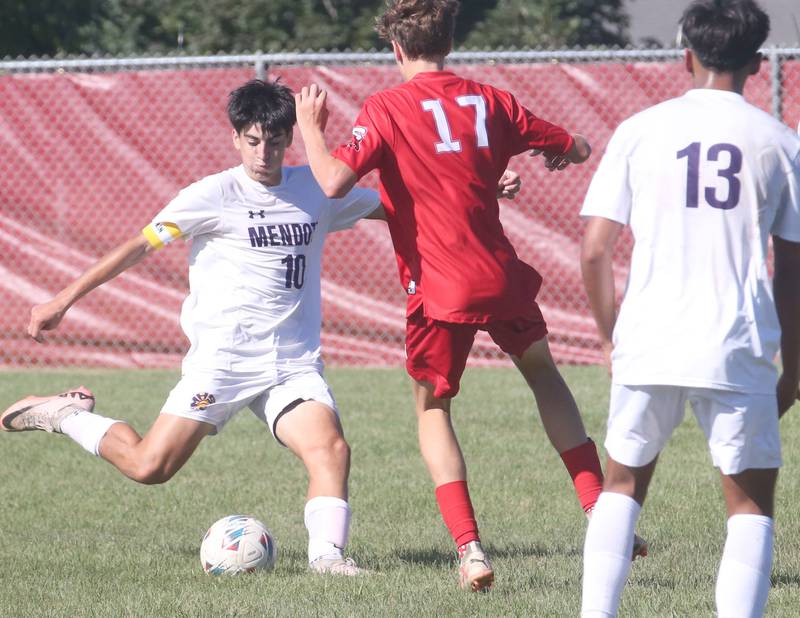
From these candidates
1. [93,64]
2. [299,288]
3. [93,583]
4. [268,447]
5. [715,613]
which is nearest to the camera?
[715,613]

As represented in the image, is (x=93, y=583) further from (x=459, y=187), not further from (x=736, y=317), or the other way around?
(x=736, y=317)

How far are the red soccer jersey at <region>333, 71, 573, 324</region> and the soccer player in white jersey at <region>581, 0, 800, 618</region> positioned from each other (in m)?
1.19

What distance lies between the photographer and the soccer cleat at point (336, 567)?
5434 millimetres

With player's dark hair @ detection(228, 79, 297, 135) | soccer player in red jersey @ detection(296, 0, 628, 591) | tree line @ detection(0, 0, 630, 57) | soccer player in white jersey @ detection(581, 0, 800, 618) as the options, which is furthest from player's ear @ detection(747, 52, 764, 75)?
tree line @ detection(0, 0, 630, 57)

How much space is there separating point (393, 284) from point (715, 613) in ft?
25.3

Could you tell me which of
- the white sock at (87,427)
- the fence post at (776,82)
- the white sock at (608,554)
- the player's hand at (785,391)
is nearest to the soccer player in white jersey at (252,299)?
the white sock at (87,427)

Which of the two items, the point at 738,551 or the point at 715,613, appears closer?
the point at 738,551

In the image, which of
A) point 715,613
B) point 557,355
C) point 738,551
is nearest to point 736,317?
point 738,551

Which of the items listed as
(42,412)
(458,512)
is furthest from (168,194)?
(458,512)

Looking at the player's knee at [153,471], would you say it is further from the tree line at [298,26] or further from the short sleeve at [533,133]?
the tree line at [298,26]

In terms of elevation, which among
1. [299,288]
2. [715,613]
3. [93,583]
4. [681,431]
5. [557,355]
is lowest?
[557,355]

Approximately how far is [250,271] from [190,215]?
1.11 ft

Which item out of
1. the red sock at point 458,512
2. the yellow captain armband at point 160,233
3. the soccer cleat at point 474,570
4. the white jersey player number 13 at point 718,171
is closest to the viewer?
the white jersey player number 13 at point 718,171

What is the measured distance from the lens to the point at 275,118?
5.73 metres
